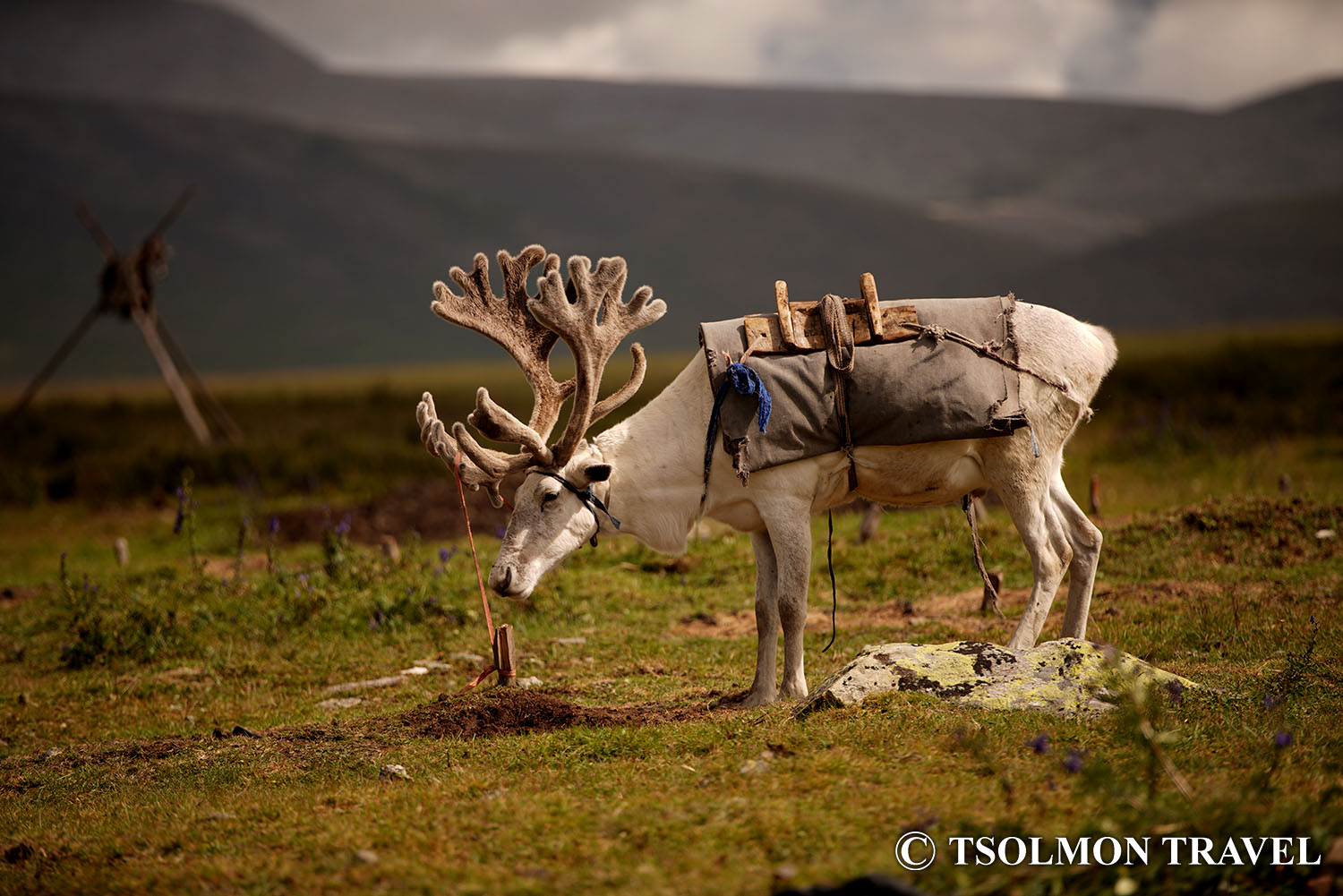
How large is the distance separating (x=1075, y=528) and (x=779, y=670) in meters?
2.41

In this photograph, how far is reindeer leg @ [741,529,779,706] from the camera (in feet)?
24.6

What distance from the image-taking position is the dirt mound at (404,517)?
16438 millimetres

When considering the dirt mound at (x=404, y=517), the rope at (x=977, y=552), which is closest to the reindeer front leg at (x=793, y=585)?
the rope at (x=977, y=552)

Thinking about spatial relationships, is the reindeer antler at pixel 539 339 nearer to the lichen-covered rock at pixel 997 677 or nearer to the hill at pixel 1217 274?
the lichen-covered rock at pixel 997 677

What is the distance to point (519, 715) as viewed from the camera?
743 centimetres

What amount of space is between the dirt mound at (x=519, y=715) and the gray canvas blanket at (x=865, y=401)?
5.40 feet

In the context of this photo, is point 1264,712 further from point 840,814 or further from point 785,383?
point 785,383

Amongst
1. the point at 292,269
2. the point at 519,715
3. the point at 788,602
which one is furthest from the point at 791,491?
the point at 292,269

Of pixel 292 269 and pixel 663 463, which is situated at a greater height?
pixel 292 269

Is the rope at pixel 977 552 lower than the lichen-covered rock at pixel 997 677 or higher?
higher

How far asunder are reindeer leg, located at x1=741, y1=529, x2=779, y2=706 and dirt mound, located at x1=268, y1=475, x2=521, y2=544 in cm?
843

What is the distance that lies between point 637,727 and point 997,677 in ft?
6.87

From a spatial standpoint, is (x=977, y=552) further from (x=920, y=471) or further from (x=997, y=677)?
(x=997, y=677)

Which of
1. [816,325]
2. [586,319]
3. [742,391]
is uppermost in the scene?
[586,319]
